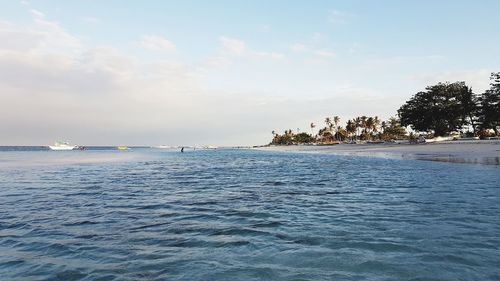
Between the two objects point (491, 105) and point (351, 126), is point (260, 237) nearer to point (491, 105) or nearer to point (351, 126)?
point (491, 105)

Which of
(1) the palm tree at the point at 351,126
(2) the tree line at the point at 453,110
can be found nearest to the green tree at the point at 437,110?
(2) the tree line at the point at 453,110

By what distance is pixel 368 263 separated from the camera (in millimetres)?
6770

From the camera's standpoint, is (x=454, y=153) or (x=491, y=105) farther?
(x=491, y=105)

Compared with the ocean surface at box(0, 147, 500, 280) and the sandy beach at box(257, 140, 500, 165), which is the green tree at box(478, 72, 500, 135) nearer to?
the sandy beach at box(257, 140, 500, 165)

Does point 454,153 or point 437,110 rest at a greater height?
point 437,110

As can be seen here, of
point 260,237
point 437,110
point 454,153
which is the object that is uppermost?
point 437,110

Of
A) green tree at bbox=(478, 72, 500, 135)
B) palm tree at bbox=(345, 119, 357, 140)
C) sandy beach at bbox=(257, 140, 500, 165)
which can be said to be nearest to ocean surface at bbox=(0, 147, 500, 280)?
sandy beach at bbox=(257, 140, 500, 165)

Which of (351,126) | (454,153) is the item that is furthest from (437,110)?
(351,126)

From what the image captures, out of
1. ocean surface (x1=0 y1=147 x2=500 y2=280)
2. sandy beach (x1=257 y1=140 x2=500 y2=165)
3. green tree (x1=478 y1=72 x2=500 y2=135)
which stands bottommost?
ocean surface (x1=0 y1=147 x2=500 y2=280)

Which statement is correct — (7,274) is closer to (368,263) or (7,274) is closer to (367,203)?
(368,263)

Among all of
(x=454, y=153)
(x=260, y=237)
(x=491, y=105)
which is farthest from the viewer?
(x=491, y=105)

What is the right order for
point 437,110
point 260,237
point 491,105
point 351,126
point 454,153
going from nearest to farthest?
point 260,237 < point 454,153 < point 491,105 < point 437,110 < point 351,126

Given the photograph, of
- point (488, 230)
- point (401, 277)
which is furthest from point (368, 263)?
point (488, 230)

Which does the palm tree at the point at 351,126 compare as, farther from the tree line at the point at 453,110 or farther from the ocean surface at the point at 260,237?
the ocean surface at the point at 260,237
